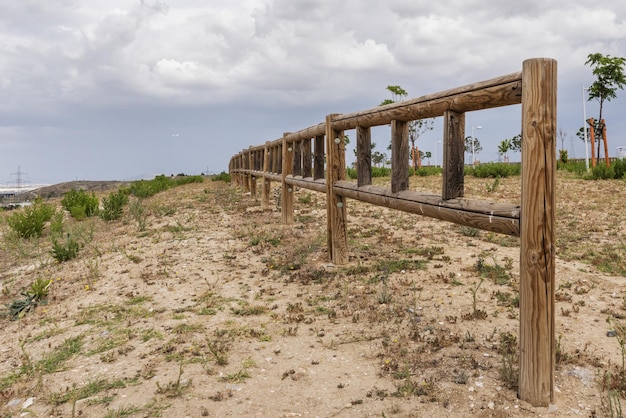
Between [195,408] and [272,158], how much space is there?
723cm

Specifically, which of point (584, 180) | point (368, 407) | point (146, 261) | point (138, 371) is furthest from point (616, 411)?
point (584, 180)

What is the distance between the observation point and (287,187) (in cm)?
767

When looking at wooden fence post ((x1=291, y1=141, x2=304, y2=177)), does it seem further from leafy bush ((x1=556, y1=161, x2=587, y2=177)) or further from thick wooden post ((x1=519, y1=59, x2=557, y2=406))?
leafy bush ((x1=556, y1=161, x2=587, y2=177))

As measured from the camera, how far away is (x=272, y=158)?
9.41 metres

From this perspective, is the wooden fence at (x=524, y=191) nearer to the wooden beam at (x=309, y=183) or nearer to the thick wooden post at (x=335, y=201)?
the thick wooden post at (x=335, y=201)

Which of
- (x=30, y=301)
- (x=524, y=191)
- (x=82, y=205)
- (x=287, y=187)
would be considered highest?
(x=524, y=191)

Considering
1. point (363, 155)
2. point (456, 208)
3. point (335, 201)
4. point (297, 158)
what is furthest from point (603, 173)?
point (456, 208)

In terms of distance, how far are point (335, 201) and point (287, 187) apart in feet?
8.11

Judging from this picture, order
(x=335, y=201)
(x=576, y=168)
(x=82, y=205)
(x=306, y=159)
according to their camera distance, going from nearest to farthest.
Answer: (x=335, y=201)
(x=306, y=159)
(x=82, y=205)
(x=576, y=168)

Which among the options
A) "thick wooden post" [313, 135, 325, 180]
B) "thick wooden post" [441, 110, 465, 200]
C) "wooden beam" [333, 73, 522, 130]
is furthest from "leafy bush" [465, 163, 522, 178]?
"thick wooden post" [441, 110, 465, 200]

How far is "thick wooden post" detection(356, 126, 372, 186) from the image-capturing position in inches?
183

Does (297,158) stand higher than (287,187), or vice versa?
(297,158)

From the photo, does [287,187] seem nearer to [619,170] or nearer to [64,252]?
[64,252]

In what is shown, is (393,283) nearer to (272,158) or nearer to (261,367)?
(261,367)
